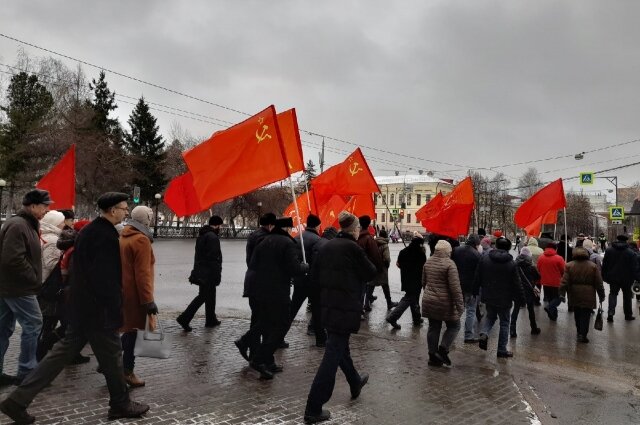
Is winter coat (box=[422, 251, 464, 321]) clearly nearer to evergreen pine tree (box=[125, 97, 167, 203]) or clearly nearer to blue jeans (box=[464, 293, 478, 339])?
blue jeans (box=[464, 293, 478, 339])

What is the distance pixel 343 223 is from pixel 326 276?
1.84ft

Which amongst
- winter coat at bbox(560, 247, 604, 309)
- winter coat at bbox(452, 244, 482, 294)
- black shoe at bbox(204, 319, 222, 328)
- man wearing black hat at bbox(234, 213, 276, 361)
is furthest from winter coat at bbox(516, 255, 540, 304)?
black shoe at bbox(204, 319, 222, 328)

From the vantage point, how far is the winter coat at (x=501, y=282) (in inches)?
303

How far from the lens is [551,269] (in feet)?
37.1

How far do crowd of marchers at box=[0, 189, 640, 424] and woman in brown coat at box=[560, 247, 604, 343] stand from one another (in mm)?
18

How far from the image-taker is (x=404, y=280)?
9.60 m

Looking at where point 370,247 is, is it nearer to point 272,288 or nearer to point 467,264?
point 467,264

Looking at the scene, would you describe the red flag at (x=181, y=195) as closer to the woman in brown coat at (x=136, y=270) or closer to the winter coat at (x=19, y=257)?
the woman in brown coat at (x=136, y=270)

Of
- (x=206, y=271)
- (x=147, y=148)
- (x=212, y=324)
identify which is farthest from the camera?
(x=147, y=148)

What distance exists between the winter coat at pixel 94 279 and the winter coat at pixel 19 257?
0.82 m

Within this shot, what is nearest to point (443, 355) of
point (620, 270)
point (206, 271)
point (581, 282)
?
point (581, 282)

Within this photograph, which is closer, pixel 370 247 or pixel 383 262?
pixel 370 247

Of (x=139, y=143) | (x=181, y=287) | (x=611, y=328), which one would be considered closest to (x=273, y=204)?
(x=139, y=143)

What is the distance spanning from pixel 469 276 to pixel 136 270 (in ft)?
19.8
